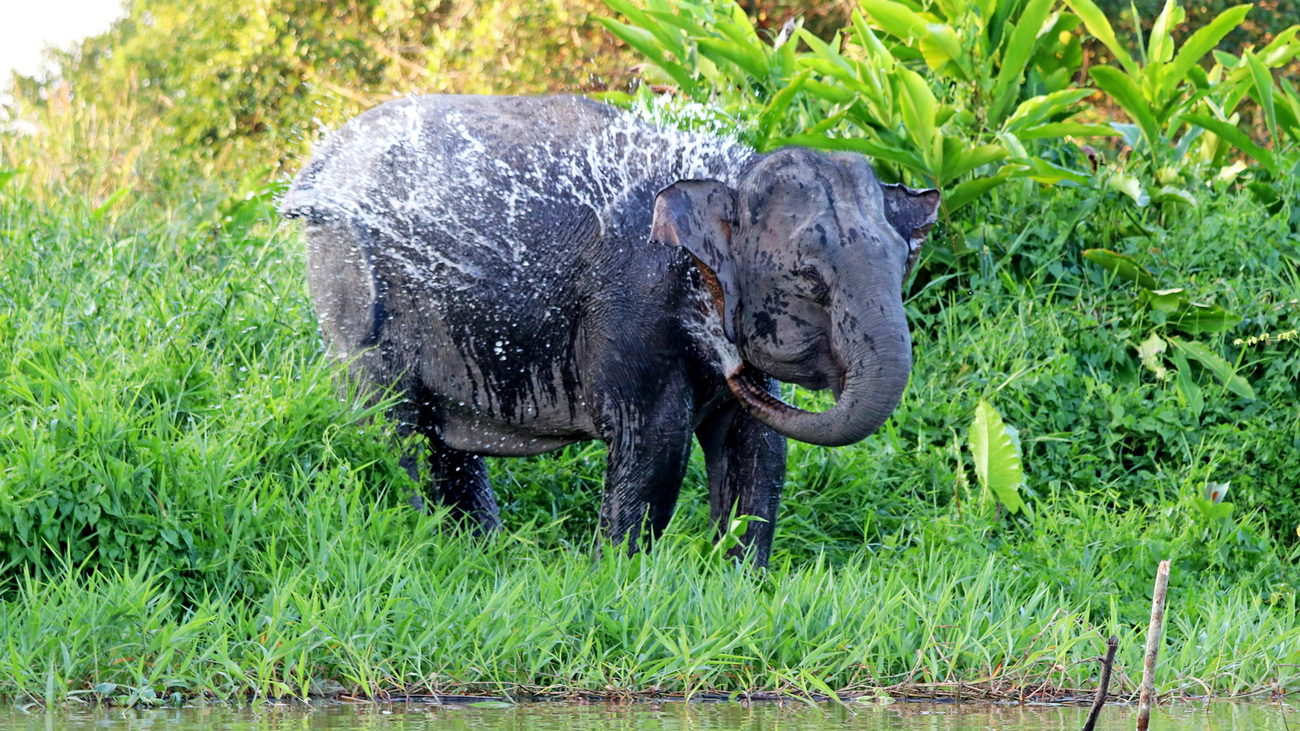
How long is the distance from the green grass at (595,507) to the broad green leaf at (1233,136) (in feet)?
0.72

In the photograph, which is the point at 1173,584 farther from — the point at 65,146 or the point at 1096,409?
the point at 65,146

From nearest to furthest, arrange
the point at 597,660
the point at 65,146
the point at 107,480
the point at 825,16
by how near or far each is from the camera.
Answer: the point at 597,660, the point at 107,480, the point at 65,146, the point at 825,16

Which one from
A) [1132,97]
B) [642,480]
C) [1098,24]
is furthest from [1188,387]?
[642,480]

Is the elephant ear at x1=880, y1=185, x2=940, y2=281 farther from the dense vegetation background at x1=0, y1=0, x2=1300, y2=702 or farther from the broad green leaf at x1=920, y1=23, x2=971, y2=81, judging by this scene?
the broad green leaf at x1=920, y1=23, x2=971, y2=81

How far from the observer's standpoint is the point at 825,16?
13406 millimetres

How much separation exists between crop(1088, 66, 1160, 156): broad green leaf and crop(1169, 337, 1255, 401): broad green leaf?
1160 millimetres

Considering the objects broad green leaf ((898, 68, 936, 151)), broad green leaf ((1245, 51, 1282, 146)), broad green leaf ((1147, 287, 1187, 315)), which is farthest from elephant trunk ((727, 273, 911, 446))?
broad green leaf ((1245, 51, 1282, 146))

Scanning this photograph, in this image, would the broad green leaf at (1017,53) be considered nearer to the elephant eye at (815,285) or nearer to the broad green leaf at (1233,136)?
the broad green leaf at (1233,136)

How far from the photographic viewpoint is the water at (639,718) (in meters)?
3.04

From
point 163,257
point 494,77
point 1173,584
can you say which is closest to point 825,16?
point 494,77

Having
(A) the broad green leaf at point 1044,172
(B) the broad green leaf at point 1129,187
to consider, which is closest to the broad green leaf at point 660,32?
(A) the broad green leaf at point 1044,172

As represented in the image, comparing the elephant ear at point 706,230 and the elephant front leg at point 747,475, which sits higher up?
the elephant ear at point 706,230

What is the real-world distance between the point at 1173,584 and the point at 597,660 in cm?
220

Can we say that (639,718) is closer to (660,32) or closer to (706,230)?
(706,230)
